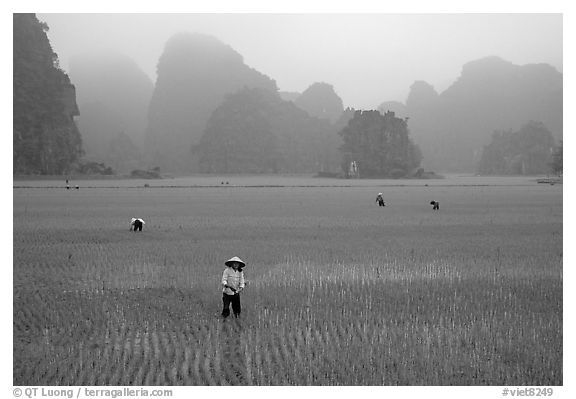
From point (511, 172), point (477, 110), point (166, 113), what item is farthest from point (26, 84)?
point (477, 110)

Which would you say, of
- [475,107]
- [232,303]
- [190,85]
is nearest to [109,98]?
[190,85]

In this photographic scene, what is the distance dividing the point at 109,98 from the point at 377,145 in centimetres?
11898

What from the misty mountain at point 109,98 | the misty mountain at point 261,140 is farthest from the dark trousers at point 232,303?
the misty mountain at point 109,98

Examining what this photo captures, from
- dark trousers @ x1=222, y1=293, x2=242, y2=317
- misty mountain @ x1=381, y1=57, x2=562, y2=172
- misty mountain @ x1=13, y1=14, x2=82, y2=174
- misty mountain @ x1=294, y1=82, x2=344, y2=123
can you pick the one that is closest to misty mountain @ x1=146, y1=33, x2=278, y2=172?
misty mountain @ x1=294, y1=82, x2=344, y2=123

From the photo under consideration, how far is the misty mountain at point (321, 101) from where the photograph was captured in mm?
152625

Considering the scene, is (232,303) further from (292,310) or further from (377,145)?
(377,145)

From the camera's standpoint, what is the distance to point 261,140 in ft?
359

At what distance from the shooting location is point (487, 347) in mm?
6027

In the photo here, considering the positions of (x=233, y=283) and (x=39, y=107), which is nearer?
(x=233, y=283)

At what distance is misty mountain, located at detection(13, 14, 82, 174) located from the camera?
7012cm

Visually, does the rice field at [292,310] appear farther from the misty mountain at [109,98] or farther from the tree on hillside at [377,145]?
the misty mountain at [109,98]

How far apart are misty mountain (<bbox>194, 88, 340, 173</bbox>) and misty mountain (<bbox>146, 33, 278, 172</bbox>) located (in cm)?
1969

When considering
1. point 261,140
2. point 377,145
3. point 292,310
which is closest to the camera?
point 292,310

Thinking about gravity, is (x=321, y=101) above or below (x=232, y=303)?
above
